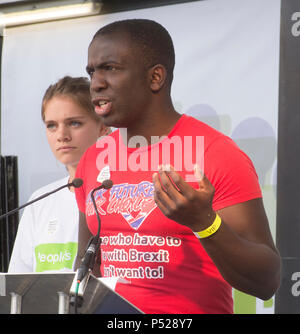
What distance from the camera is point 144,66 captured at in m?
2.20

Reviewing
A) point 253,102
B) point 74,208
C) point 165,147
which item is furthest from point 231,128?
point 74,208

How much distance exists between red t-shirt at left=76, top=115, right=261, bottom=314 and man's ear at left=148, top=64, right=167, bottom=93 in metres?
0.16

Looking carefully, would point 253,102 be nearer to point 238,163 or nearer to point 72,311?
point 238,163

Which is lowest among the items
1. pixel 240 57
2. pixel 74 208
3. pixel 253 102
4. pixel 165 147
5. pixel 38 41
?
pixel 74 208

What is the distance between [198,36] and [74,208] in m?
1.01

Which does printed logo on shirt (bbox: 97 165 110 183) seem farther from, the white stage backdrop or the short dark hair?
the white stage backdrop

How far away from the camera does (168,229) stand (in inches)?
79.3

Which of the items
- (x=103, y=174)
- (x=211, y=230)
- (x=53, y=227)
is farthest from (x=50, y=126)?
(x=211, y=230)

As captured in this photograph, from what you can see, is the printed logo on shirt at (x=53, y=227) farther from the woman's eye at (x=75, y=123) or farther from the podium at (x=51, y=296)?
the podium at (x=51, y=296)

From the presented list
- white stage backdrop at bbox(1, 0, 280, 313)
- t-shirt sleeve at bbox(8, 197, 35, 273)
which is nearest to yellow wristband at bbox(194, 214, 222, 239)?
white stage backdrop at bbox(1, 0, 280, 313)

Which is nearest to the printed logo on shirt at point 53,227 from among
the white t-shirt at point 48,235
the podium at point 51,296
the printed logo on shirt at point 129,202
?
the white t-shirt at point 48,235

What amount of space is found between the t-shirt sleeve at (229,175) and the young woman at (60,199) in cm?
94

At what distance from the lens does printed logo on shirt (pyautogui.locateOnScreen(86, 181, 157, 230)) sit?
208cm
